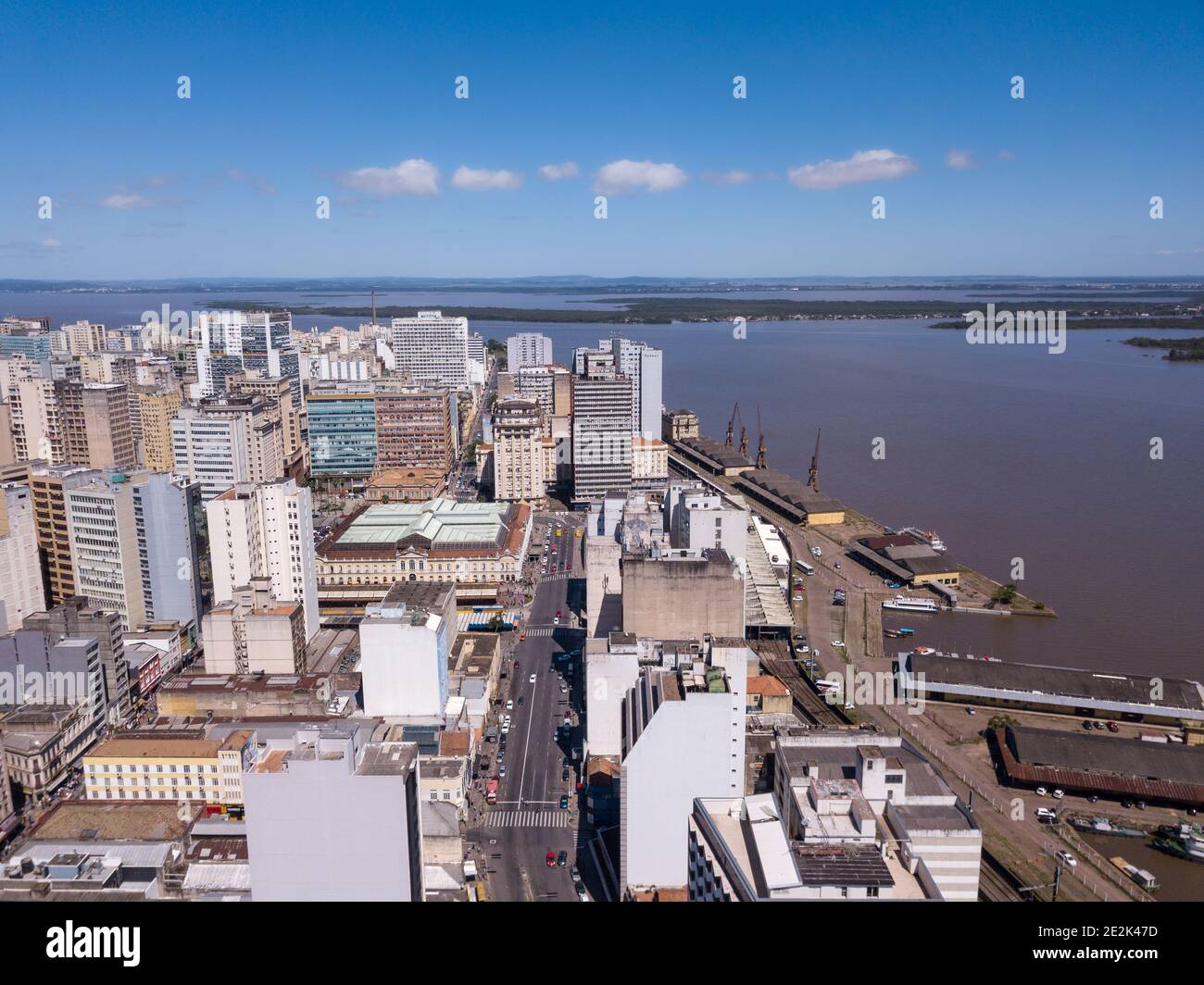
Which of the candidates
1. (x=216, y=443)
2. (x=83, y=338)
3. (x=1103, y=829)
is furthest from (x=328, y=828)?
(x=83, y=338)

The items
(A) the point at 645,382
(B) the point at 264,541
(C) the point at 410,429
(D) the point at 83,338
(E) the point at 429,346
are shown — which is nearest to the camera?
(B) the point at 264,541

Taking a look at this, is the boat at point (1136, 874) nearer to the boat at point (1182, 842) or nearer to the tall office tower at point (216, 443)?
the boat at point (1182, 842)

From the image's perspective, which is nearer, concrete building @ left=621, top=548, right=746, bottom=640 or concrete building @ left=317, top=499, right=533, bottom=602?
concrete building @ left=621, top=548, right=746, bottom=640

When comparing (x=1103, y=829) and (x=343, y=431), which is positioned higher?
(x=343, y=431)

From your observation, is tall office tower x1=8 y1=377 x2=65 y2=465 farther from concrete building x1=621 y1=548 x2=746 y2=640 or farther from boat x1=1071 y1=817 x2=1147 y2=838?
boat x1=1071 y1=817 x2=1147 y2=838

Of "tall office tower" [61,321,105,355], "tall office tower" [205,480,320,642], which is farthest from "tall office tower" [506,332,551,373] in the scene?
"tall office tower" [205,480,320,642]
